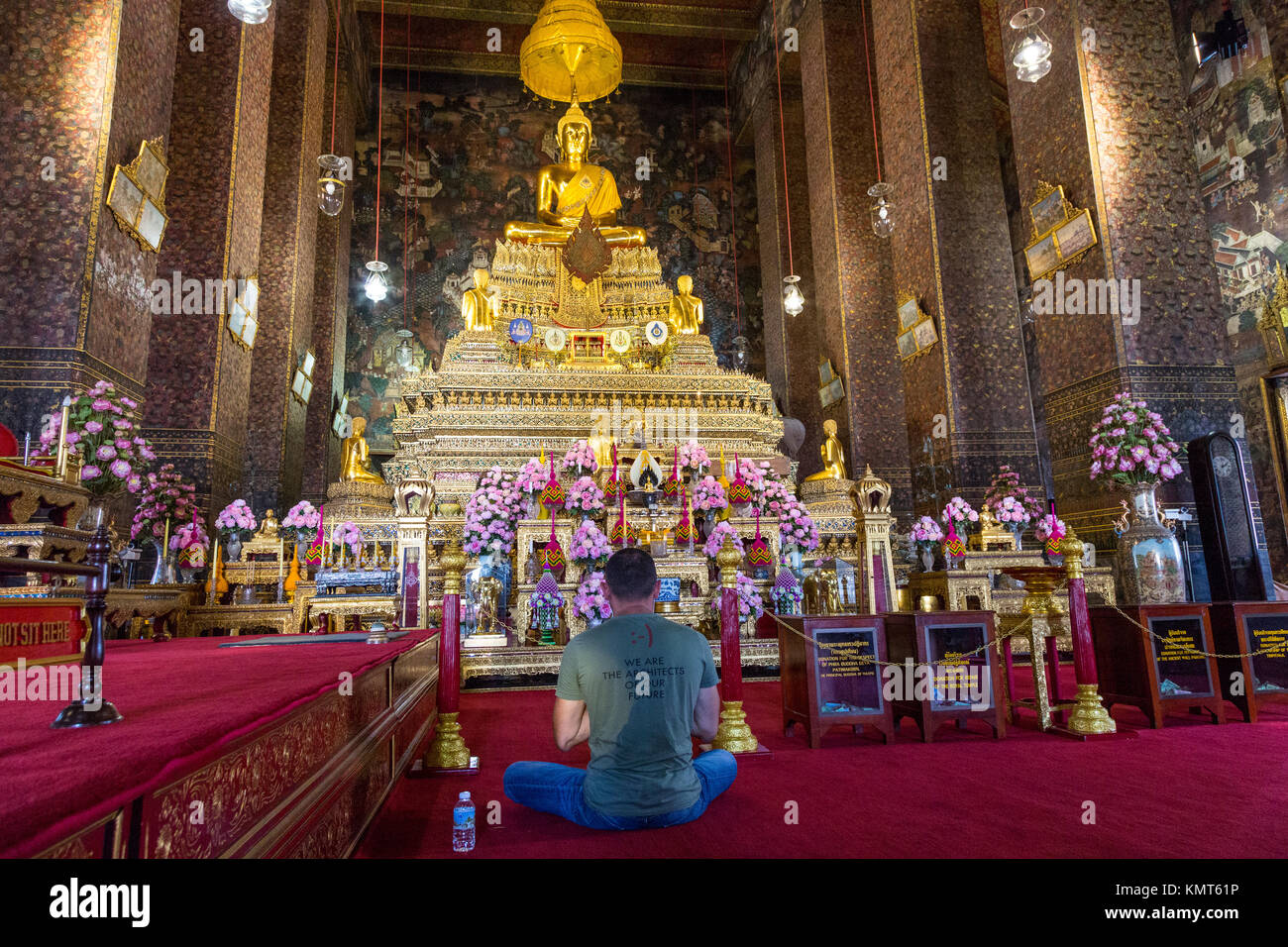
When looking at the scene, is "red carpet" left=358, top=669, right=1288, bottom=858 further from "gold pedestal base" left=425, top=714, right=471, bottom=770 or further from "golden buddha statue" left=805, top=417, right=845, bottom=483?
"golden buddha statue" left=805, top=417, right=845, bottom=483

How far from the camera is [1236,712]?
3959mm

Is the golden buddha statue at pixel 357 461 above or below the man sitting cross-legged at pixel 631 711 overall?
above

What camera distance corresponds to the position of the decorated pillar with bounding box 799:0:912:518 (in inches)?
452

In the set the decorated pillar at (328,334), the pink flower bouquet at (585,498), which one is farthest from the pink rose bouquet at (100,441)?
the decorated pillar at (328,334)

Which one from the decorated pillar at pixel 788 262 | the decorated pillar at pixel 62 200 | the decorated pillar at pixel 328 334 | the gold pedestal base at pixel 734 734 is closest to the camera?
the gold pedestal base at pixel 734 734

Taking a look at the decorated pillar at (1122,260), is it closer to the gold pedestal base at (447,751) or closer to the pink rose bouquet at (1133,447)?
the pink rose bouquet at (1133,447)

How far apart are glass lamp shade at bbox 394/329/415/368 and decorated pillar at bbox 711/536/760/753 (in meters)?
13.1

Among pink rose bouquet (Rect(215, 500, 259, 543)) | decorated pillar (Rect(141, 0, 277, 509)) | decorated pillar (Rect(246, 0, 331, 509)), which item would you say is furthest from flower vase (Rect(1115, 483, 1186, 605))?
decorated pillar (Rect(246, 0, 331, 509))

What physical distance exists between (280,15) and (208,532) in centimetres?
873

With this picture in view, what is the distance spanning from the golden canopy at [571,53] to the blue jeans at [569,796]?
1335 cm

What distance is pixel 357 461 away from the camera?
930 cm

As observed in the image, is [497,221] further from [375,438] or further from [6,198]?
[6,198]

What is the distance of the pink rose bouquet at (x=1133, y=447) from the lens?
591 cm

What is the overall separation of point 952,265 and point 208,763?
985cm
